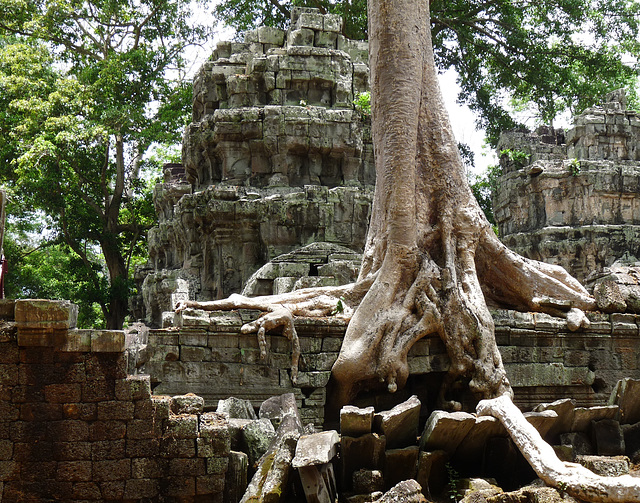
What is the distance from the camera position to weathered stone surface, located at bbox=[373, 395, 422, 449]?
17.8 feet

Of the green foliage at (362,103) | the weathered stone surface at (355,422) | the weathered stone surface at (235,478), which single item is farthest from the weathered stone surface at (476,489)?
the green foliage at (362,103)

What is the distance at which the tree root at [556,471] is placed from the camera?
4449 millimetres

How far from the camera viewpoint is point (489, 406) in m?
5.81

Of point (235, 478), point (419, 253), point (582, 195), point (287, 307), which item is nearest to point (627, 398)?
point (419, 253)

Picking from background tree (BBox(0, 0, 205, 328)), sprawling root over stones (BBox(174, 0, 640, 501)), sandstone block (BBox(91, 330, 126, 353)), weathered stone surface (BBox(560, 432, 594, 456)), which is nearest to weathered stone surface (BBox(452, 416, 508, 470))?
weathered stone surface (BBox(560, 432, 594, 456))

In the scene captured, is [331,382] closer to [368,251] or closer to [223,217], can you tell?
[368,251]

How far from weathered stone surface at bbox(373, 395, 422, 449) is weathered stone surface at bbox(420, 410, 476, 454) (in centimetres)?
13

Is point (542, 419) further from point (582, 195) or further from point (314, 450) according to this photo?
point (582, 195)

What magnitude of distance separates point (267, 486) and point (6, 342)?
6.40 feet

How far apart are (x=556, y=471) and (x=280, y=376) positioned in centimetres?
290

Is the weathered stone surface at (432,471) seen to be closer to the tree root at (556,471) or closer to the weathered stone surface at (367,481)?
the weathered stone surface at (367,481)

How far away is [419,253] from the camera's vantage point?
775 centimetres

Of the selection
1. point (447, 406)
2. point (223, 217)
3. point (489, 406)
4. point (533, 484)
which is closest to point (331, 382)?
point (447, 406)

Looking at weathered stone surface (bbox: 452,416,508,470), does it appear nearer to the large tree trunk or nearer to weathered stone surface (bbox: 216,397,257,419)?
the large tree trunk
